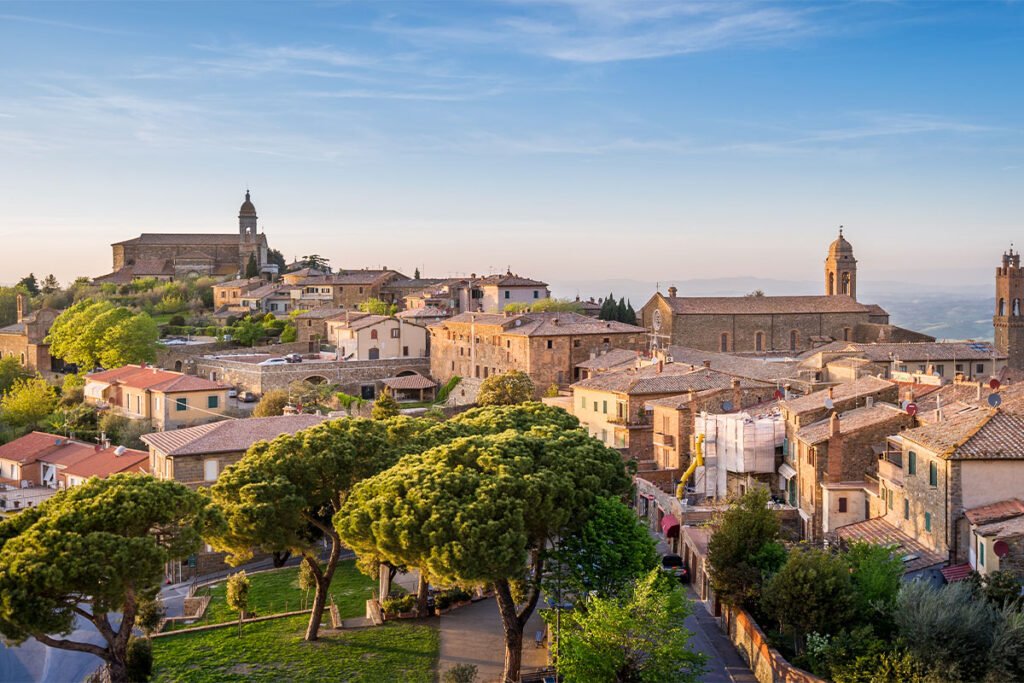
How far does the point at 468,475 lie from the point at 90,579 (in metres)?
8.37

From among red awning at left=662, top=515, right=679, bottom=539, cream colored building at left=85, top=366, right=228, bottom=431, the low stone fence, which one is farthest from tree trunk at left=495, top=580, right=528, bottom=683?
cream colored building at left=85, top=366, right=228, bottom=431

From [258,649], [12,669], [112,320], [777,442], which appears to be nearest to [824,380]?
[777,442]

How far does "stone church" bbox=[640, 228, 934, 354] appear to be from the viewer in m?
78.1

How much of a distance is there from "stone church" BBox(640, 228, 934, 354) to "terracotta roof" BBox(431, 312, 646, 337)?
12.6 m

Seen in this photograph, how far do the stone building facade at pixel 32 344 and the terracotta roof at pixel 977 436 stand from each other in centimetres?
6744

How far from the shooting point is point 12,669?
2744 centimetres

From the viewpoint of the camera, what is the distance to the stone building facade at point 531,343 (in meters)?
61.3

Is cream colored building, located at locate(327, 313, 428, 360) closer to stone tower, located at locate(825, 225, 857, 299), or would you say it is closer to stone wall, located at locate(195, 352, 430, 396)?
stone wall, located at locate(195, 352, 430, 396)

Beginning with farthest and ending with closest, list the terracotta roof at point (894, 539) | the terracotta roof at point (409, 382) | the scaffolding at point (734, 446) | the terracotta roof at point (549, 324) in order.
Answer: the terracotta roof at point (409, 382) < the terracotta roof at point (549, 324) < the scaffolding at point (734, 446) < the terracotta roof at point (894, 539)

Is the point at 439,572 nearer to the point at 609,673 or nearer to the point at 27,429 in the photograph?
the point at 609,673

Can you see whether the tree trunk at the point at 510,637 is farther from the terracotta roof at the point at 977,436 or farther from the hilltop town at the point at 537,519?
the terracotta roof at the point at 977,436

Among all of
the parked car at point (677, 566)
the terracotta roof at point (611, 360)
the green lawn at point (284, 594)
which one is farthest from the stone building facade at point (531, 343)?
the parked car at point (677, 566)

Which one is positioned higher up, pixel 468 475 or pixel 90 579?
pixel 468 475

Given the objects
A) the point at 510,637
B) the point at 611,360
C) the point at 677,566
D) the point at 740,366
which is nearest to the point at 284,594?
the point at 510,637
